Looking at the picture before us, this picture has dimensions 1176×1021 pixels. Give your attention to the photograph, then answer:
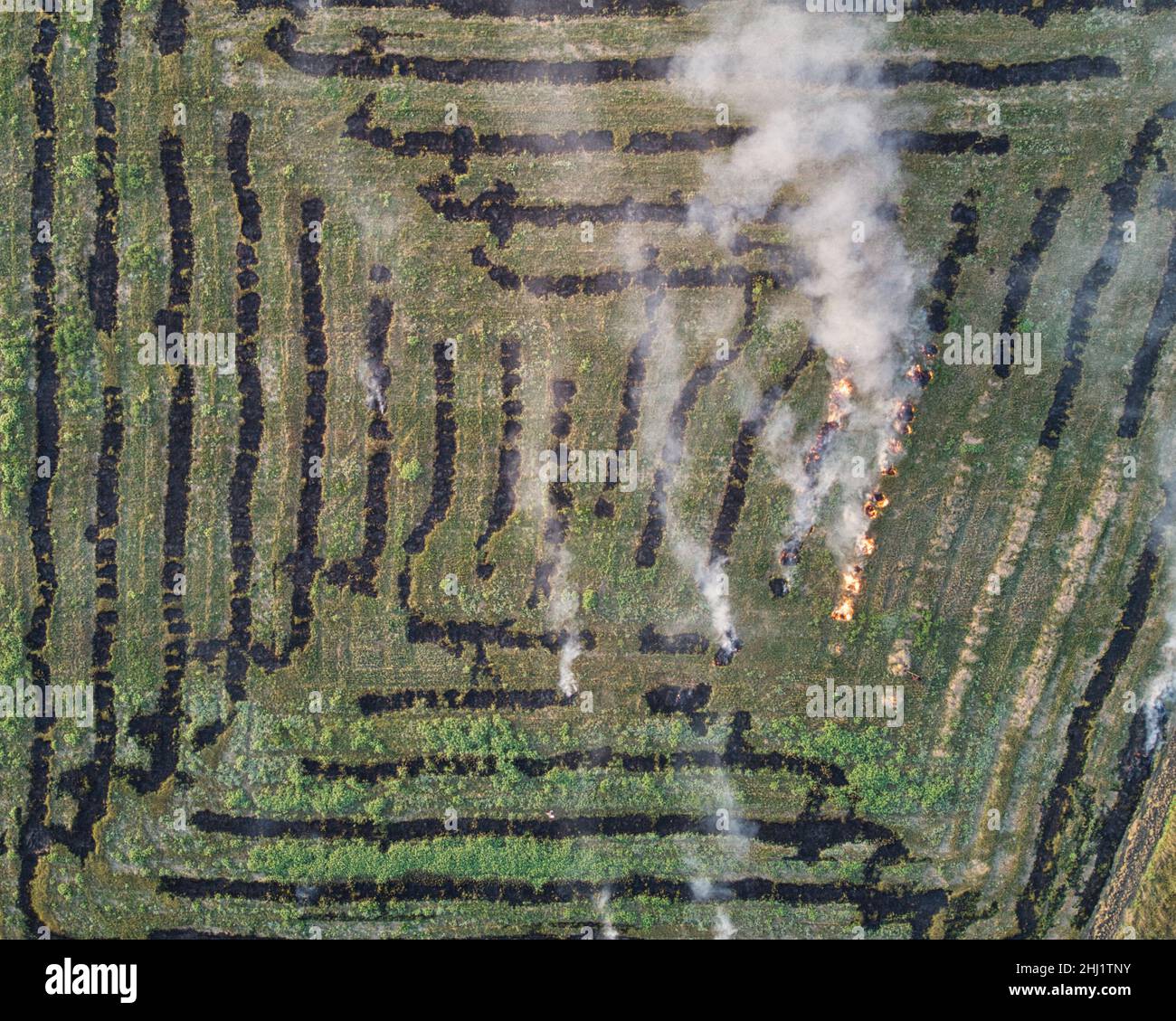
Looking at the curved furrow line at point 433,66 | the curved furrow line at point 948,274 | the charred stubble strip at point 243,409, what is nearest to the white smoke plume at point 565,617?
A: the curved furrow line at point 948,274

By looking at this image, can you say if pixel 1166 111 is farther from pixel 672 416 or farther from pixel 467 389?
pixel 467 389

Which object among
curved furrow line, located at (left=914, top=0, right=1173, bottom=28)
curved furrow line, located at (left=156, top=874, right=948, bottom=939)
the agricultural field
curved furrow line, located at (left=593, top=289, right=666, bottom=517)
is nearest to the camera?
curved furrow line, located at (left=914, top=0, right=1173, bottom=28)

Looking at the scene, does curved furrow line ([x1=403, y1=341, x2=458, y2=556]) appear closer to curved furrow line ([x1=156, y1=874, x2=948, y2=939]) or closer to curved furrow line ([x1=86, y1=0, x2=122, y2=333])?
curved furrow line ([x1=86, y1=0, x2=122, y2=333])

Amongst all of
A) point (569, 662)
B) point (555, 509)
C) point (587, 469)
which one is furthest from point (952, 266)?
point (569, 662)

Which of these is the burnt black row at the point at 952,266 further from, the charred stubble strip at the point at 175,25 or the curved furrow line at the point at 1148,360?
the charred stubble strip at the point at 175,25

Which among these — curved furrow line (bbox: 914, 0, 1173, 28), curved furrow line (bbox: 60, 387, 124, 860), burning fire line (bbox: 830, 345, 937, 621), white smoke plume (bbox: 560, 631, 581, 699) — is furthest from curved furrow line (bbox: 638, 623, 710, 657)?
curved furrow line (bbox: 914, 0, 1173, 28)
